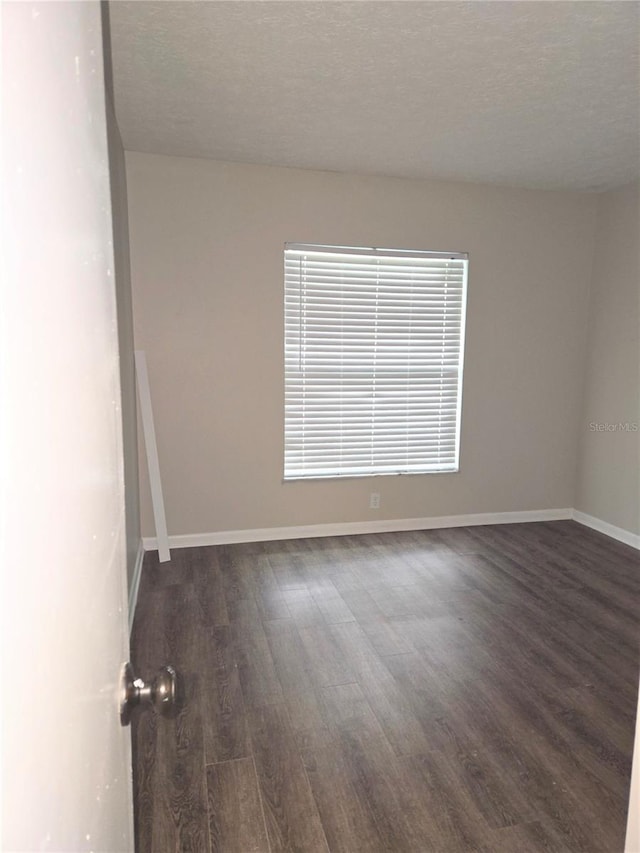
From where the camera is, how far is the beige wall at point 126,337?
3031 mm

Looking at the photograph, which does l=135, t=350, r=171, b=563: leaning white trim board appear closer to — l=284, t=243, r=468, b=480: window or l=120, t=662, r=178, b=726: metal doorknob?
l=284, t=243, r=468, b=480: window

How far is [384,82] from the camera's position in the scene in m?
2.54

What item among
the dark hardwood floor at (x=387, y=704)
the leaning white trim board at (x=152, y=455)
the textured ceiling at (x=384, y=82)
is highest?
the textured ceiling at (x=384, y=82)

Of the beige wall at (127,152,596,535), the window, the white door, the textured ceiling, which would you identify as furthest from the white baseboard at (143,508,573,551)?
the white door

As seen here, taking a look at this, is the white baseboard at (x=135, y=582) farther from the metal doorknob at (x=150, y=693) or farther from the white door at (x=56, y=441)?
the white door at (x=56, y=441)

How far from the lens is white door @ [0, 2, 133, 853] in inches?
14.1

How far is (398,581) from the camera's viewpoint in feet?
11.4

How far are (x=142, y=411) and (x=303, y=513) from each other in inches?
54.9

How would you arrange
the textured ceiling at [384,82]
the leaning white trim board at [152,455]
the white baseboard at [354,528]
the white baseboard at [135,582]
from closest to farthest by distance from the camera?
the textured ceiling at [384,82]
the white baseboard at [135,582]
the leaning white trim board at [152,455]
the white baseboard at [354,528]

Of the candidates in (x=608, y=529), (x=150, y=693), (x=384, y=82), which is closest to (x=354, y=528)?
(x=608, y=529)

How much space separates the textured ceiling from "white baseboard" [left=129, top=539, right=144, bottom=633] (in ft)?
8.39

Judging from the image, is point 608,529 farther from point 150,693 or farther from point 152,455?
point 150,693

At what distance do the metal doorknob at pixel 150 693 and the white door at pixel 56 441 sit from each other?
0.06 metres

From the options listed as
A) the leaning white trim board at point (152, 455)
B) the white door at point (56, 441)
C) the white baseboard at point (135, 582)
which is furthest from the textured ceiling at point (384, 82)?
the white baseboard at point (135, 582)
